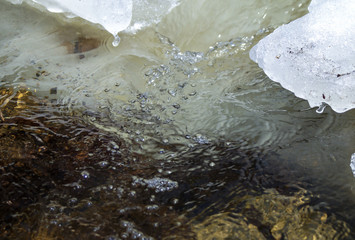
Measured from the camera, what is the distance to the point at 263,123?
2566 mm

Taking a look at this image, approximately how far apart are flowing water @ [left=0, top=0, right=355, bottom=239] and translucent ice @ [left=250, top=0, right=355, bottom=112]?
0.78ft

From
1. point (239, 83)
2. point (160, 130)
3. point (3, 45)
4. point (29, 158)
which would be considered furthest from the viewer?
point (3, 45)

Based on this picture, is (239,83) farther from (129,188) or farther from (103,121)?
(129,188)

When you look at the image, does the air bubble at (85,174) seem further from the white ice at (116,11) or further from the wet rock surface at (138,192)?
the white ice at (116,11)

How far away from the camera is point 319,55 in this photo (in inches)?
93.9

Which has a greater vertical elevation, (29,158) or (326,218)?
(29,158)

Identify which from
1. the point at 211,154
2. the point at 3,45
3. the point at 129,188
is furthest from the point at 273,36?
the point at 3,45

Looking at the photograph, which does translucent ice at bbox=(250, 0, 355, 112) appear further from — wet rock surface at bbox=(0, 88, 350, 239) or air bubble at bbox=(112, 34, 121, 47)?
air bubble at bbox=(112, 34, 121, 47)

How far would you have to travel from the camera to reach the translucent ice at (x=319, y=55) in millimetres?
2311

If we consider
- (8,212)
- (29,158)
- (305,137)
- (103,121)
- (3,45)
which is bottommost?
(8,212)

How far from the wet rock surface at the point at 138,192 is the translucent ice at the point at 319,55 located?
0.52 meters

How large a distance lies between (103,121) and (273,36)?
4.12 ft

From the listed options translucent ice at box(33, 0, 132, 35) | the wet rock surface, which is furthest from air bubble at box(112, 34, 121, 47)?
the wet rock surface

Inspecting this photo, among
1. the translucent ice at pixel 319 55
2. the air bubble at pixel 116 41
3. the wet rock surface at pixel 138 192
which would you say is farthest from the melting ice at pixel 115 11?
the translucent ice at pixel 319 55
